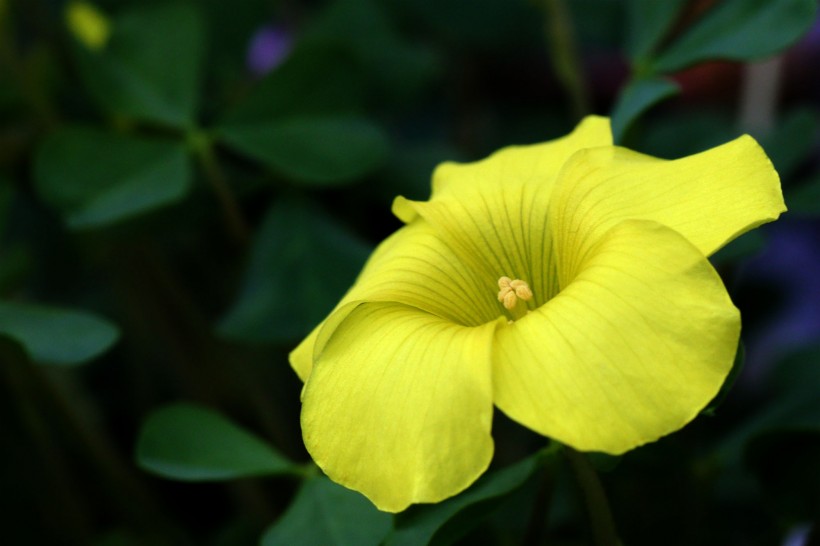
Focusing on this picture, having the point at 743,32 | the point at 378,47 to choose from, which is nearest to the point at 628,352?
the point at 743,32

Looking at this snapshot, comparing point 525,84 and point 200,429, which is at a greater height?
point 200,429

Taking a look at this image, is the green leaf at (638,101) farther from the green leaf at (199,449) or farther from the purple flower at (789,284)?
the purple flower at (789,284)

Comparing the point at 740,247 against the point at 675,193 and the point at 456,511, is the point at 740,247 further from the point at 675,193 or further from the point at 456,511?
the point at 456,511

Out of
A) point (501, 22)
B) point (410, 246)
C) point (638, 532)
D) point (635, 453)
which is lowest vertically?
point (638, 532)

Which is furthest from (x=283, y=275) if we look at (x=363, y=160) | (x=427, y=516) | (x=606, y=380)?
(x=606, y=380)

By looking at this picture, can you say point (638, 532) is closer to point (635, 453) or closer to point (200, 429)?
point (635, 453)

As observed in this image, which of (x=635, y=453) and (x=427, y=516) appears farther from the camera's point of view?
(x=635, y=453)
